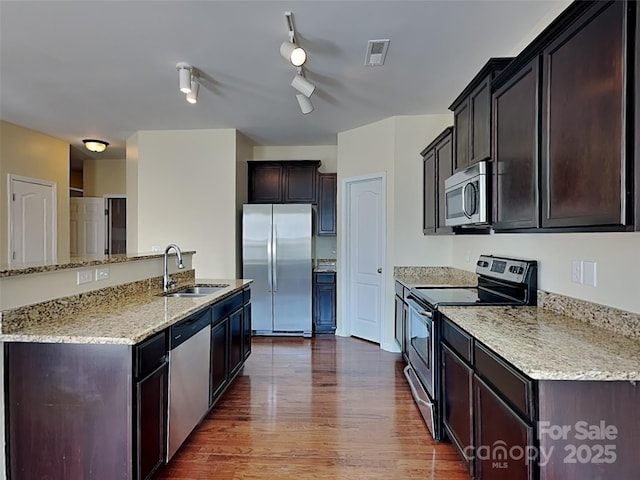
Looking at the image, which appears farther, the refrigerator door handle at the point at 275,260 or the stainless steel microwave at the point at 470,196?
the refrigerator door handle at the point at 275,260

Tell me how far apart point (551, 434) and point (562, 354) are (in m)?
0.29

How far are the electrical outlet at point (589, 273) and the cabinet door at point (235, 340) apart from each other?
8.20 feet

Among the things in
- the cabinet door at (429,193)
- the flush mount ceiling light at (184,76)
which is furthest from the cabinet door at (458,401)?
the flush mount ceiling light at (184,76)

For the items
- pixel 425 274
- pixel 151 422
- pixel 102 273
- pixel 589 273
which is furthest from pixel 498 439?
pixel 425 274

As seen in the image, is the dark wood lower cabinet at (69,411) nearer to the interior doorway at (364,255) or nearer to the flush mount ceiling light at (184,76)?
the flush mount ceiling light at (184,76)

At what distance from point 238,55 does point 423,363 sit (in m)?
2.66

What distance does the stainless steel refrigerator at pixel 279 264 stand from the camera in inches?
201

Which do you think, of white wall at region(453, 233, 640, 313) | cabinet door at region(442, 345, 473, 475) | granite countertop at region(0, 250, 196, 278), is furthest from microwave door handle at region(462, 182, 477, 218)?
granite countertop at region(0, 250, 196, 278)

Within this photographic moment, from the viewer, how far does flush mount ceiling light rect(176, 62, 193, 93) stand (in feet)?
9.82

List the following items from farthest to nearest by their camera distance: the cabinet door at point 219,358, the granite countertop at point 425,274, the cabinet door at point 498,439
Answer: the granite countertop at point 425,274 → the cabinet door at point 219,358 → the cabinet door at point 498,439

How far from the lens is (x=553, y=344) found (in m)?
1.57

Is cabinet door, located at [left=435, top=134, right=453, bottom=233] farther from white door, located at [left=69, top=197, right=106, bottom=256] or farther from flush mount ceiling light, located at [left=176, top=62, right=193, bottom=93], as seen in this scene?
white door, located at [left=69, top=197, right=106, bottom=256]

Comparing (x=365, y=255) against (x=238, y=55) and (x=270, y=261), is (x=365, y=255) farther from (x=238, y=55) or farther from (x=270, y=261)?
(x=238, y=55)

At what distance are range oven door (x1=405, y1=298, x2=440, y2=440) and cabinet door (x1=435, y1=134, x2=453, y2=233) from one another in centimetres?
79
